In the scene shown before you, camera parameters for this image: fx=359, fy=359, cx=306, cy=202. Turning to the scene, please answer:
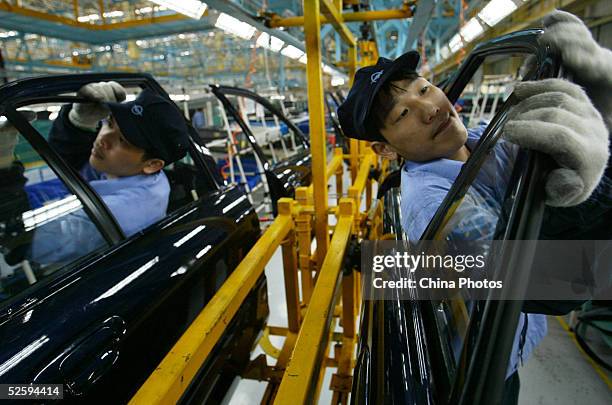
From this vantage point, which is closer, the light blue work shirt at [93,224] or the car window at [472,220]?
the car window at [472,220]

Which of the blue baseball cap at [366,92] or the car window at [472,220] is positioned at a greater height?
the blue baseball cap at [366,92]

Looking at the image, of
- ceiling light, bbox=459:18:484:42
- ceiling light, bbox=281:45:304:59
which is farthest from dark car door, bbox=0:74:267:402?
ceiling light, bbox=459:18:484:42

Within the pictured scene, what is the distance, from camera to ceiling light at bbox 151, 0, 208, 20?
198 cm

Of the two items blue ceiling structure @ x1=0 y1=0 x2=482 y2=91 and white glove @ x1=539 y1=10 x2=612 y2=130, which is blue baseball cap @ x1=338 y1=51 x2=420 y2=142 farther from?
blue ceiling structure @ x1=0 y1=0 x2=482 y2=91

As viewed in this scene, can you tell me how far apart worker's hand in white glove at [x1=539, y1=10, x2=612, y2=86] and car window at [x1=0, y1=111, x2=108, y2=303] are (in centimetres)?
162

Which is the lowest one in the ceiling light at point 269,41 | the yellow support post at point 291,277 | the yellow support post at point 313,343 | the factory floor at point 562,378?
the factory floor at point 562,378

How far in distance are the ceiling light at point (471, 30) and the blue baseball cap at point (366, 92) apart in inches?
71.9

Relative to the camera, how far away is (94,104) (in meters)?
2.19

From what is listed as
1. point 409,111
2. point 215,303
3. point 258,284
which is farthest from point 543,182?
point 258,284

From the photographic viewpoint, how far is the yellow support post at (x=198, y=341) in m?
0.93

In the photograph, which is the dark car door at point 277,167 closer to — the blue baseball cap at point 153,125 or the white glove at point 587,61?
the blue baseball cap at point 153,125

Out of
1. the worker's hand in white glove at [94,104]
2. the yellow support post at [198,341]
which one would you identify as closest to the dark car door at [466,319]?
the yellow support post at [198,341]

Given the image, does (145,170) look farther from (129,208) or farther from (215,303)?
(215,303)

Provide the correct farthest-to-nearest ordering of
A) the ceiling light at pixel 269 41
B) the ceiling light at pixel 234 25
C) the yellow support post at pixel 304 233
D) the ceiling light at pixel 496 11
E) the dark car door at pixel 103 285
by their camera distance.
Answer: the ceiling light at pixel 269 41, the ceiling light at pixel 234 25, the yellow support post at pixel 304 233, the ceiling light at pixel 496 11, the dark car door at pixel 103 285
